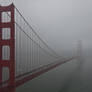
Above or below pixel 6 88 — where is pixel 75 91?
below

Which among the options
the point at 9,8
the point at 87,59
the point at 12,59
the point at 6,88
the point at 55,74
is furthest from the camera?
the point at 87,59

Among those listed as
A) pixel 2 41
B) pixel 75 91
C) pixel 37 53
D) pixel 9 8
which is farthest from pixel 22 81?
pixel 75 91

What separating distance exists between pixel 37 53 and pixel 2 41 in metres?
4.23

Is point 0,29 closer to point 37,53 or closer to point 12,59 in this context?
point 12,59

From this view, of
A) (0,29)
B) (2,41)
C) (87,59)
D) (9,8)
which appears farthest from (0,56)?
(87,59)

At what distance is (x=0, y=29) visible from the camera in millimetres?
2500

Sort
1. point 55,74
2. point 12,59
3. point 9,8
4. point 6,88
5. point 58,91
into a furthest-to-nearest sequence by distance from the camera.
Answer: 1. point 55,74
2. point 58,91
3. point 9,8
4. point 12,59
5. point 6,88

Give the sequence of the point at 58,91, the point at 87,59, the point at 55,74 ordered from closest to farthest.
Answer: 1. the point at 58,91
2. the point at 55,74
3. the point at 87,59

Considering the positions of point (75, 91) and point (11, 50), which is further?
point (75, 91)

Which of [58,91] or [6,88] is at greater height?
[6,88]

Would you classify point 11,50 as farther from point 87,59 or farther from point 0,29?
point 87,59

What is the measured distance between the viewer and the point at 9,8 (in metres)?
2.38

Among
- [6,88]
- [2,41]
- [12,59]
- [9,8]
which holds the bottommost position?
[6,88]

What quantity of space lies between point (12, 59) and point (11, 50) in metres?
0.11
